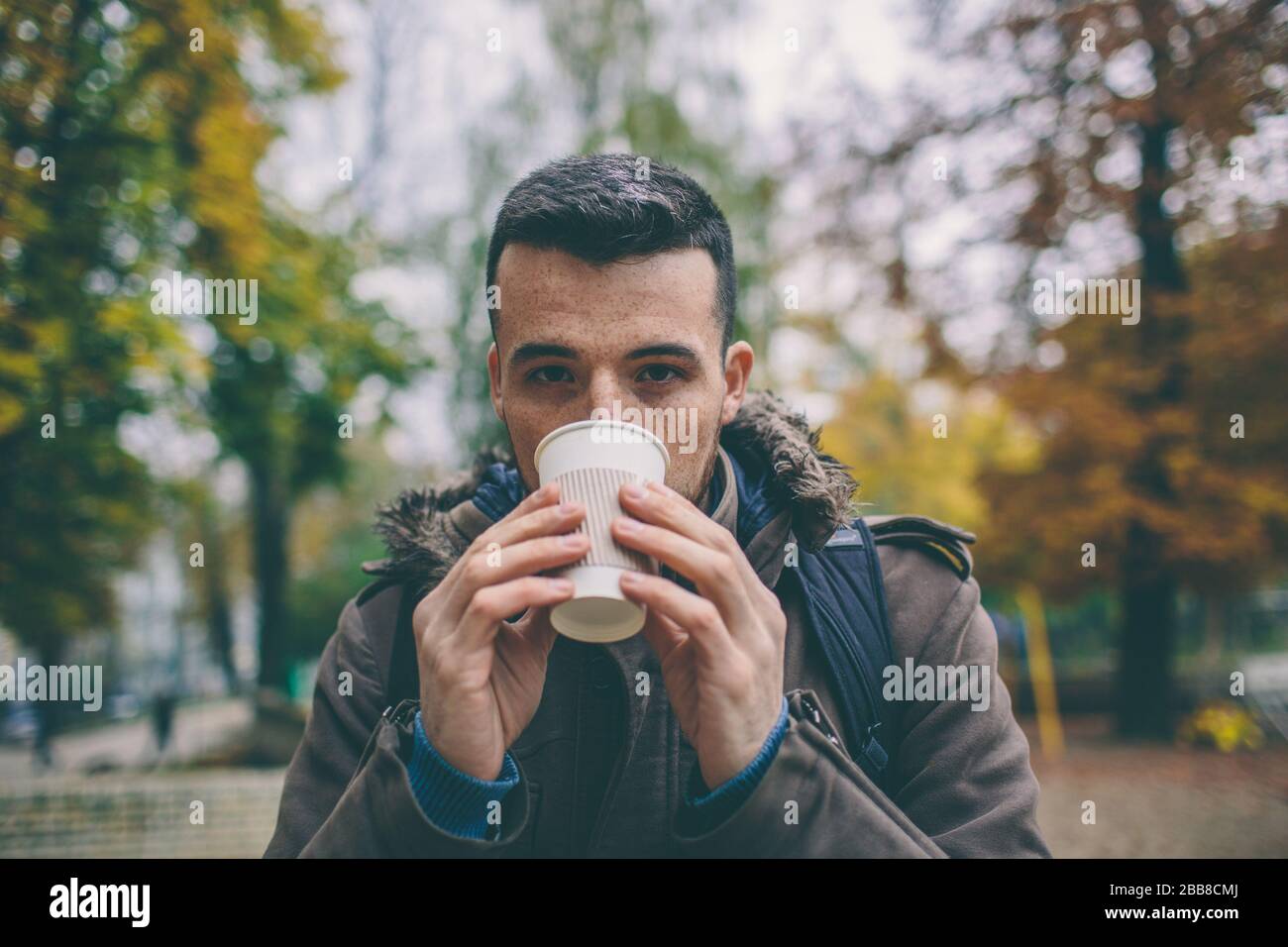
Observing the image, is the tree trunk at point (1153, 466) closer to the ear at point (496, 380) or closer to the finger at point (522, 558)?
the ear at point (496, 380)

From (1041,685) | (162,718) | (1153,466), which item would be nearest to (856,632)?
(1153,466)

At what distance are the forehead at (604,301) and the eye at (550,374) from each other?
58 mm

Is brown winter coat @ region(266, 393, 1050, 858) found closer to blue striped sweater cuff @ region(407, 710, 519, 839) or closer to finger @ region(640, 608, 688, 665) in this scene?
blue striped sweater cuff @ region(407, 710, 519, 839)

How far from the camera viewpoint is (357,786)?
150 centimetres

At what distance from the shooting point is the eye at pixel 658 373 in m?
1.65

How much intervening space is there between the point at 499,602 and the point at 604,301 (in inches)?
25.2

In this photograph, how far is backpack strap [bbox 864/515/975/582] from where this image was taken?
184 cm

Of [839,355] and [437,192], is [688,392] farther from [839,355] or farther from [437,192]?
[839,355]

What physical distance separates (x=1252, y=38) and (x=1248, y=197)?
6.67 feet

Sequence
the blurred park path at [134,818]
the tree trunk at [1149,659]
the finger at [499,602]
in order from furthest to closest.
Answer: the tree trunk at [1149,659] < the blurred park path at [134,818] < the finger at [499,602]

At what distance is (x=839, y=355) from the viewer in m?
20.2

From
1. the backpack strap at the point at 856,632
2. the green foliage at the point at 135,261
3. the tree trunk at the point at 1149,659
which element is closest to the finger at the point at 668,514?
the backpack strap at the point at 856,632

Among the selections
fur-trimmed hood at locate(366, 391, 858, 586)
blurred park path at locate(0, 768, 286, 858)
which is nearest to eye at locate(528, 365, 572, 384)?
fur-trimmed hood at locate(366, 391, 858, 586)
